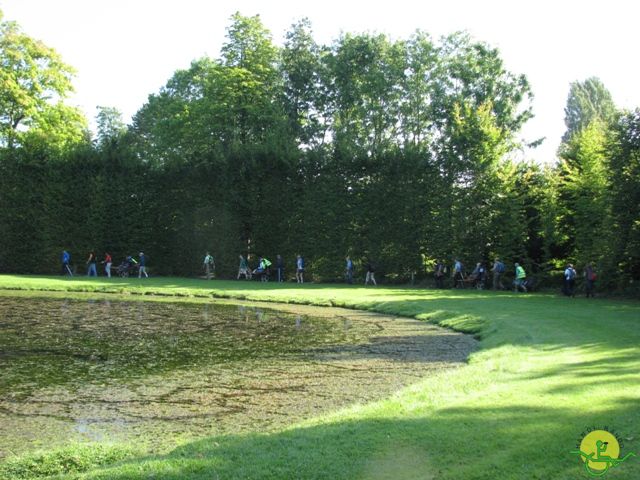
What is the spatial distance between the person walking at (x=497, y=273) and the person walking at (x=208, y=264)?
15.1 metres

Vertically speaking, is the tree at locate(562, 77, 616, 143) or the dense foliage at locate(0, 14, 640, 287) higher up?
the tree at locate(562, 77, 616, 143)

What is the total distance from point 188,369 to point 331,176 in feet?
78.7

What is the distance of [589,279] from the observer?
76.2 ft

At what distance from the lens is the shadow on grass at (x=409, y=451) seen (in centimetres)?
474

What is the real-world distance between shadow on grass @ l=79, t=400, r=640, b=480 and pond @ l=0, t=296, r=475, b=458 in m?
1.20

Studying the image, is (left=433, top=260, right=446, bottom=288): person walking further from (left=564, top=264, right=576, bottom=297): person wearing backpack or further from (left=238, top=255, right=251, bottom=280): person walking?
(left=238, top=255, right=251, bottom=280): person walking

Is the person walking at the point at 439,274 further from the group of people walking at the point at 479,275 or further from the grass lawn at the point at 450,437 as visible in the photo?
the grass lawn at the point at 450,437

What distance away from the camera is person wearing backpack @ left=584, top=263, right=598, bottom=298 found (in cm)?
2317

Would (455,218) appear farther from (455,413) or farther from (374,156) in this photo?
(455,413)

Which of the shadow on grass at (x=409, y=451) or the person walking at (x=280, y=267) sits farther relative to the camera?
the person walking at (x=280, y=267)

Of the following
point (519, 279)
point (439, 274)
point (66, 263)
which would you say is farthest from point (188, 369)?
point (66, 263)

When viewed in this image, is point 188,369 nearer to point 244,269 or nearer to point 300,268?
point 300,268

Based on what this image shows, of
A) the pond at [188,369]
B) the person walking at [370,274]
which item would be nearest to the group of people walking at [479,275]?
the person walking at [370,274]

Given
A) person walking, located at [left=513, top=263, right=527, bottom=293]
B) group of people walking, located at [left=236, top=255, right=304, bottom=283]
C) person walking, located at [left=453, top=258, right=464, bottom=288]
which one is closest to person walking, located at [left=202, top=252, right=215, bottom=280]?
group of people walking, located at [left=236, top=255, right=304, bottom=283]
